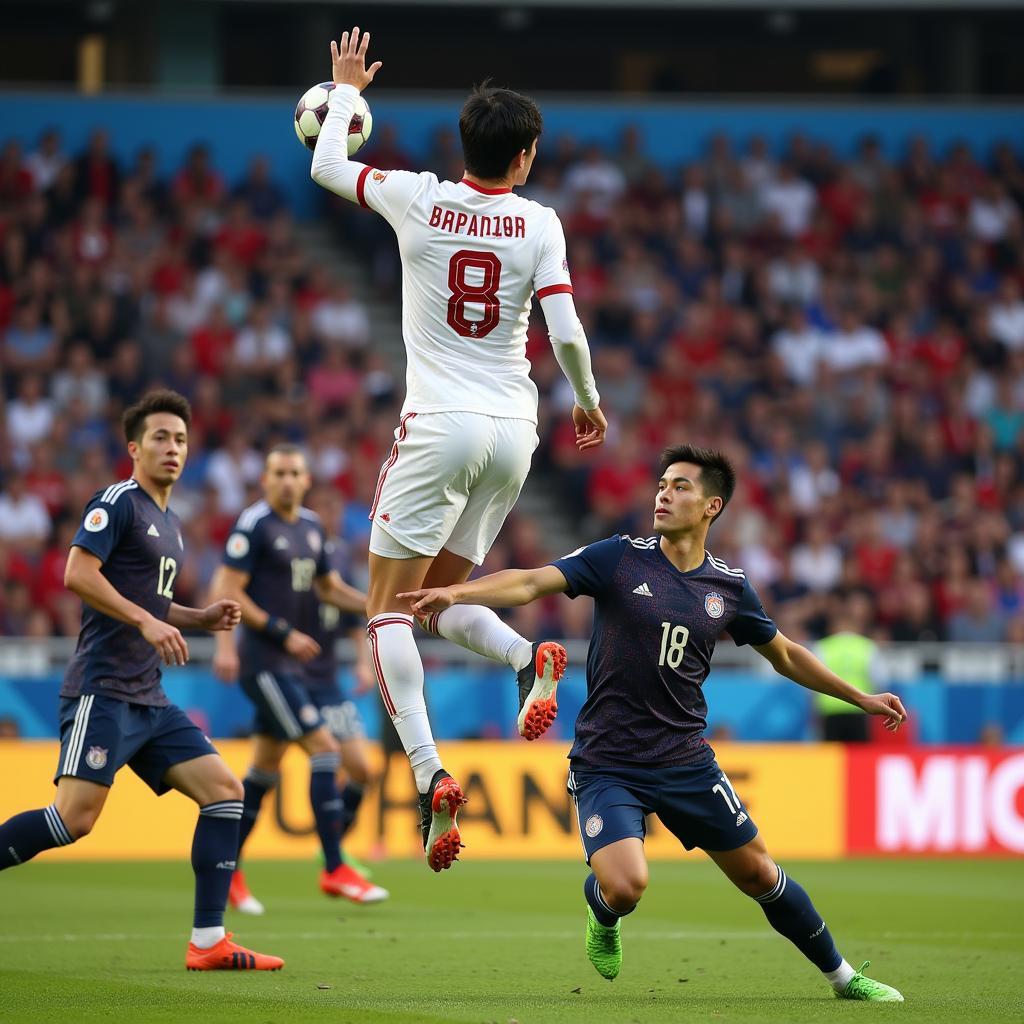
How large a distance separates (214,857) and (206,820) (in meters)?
0.17

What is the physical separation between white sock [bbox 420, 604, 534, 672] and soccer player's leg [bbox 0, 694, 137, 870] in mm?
1575

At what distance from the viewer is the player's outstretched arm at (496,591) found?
663 cm

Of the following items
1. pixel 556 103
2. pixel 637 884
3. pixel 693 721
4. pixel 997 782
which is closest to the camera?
pixel 637 884

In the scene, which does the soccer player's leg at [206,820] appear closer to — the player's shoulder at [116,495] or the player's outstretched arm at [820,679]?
the player's shoulder at [116,495]

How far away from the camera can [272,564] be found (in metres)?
11.4

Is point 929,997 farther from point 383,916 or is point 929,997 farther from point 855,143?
point 855,143

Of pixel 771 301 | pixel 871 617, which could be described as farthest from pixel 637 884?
pixel 771 301

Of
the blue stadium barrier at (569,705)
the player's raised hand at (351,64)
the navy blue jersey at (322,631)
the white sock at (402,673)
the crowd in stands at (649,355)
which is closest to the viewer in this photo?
the white sock at (402,673)

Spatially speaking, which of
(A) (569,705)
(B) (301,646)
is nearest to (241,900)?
(B) (301,646)

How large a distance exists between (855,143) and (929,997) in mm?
18981

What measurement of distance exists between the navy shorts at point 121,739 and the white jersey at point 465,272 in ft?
6.58

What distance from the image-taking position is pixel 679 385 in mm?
21047

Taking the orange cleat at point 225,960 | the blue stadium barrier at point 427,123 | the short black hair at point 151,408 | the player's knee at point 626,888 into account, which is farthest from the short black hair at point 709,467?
the blue stadium barrier at point 427,123

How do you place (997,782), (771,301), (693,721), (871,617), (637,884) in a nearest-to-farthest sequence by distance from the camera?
(637,884) < (693,721) < (997,782) < (871,617) < (771,301)
